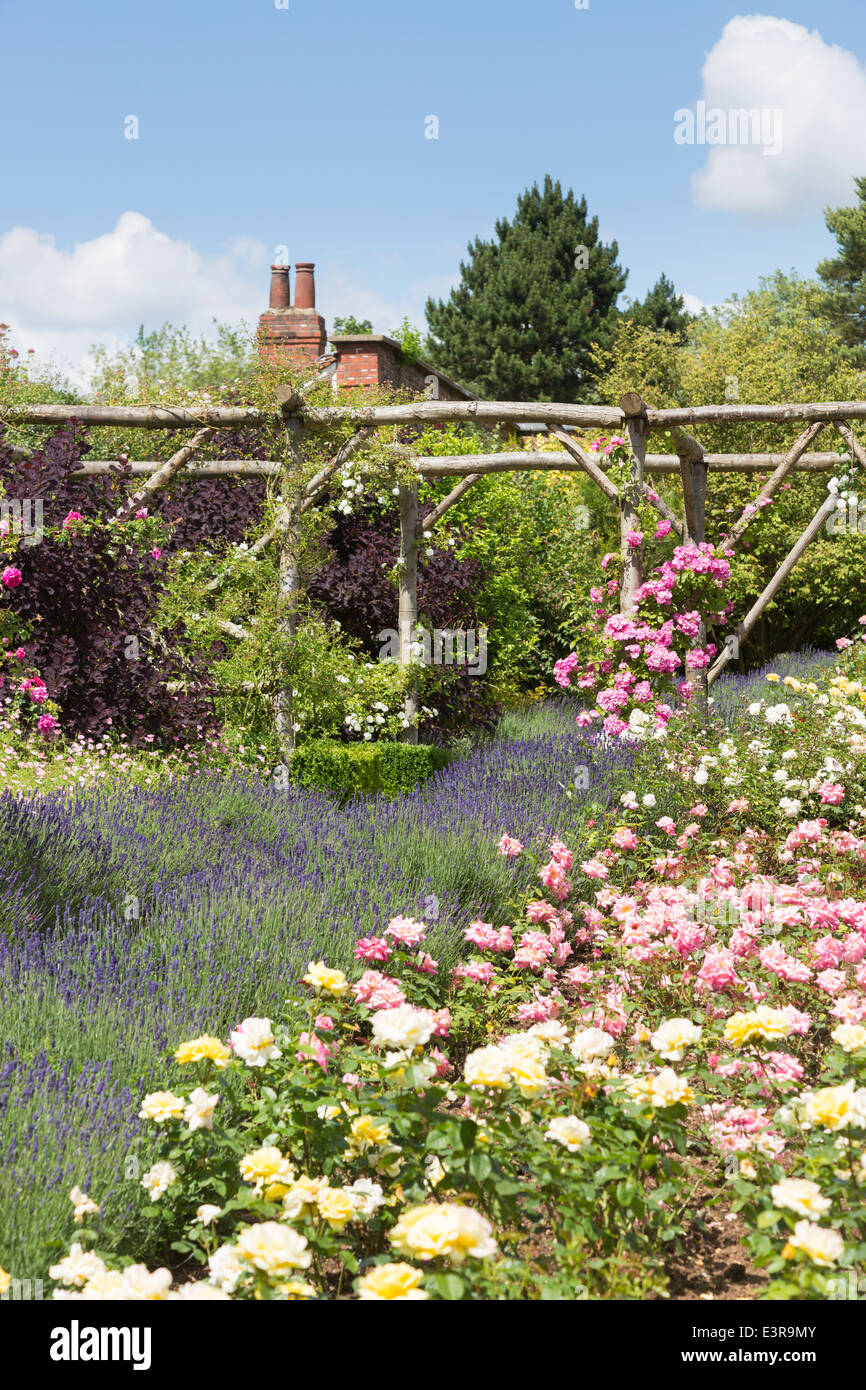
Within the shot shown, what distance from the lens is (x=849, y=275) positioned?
97.0ft

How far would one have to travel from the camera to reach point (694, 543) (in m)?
8.30

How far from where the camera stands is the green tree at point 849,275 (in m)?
28.1

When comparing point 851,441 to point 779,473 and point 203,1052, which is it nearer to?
point 779,473

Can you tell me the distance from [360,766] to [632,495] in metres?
2.68

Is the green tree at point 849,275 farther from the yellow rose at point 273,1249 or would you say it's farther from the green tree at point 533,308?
the yellow rose at point 273,1249

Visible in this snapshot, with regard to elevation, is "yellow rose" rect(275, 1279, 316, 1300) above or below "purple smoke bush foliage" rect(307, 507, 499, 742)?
below

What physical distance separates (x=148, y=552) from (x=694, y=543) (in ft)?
13.4

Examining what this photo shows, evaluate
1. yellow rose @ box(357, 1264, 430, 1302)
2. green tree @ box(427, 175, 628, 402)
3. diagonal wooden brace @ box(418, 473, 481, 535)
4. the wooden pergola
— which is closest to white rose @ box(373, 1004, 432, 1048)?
yellow rose @ box(357, 1264, 430, 1302)

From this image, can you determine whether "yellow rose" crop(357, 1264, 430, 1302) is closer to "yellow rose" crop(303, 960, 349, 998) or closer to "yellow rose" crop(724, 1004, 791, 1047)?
"yellow rose" crop(303, 960, 349, 998)

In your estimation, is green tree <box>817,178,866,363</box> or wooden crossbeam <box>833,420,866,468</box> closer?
wooden crossbeam <box>833,420,866,468</box>

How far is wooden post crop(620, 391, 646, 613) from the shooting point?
289 inches

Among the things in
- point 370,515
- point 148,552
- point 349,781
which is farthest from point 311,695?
point 370,515

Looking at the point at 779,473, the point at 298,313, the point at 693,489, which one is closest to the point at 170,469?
the point at 693,489

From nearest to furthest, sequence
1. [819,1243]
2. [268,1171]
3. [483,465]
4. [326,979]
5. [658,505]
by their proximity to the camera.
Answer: [819,1243] < [268,1171] < [326,979] < [658,505] < [483,465]
